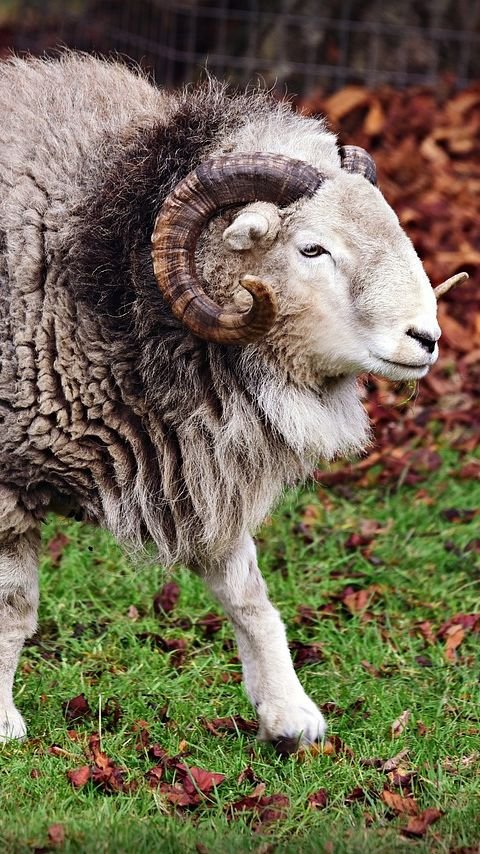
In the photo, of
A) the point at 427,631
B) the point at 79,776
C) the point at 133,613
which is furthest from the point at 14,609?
the point at 427,631

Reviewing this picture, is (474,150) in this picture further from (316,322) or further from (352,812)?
(352,812)

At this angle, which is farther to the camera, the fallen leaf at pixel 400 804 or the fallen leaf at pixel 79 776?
the fallen leaf at pixel 79 776

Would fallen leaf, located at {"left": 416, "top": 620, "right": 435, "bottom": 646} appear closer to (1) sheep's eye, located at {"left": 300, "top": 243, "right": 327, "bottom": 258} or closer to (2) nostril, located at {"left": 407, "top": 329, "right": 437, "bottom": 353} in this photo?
(2) nostril, located at {"left": 407, "top": 329, "right": 437, "bottom": 353}

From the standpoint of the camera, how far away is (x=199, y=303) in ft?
14.1

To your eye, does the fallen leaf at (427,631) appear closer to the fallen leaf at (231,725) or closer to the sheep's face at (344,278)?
the fallen leaf at (231,725)

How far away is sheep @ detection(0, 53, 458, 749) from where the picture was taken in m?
4.33

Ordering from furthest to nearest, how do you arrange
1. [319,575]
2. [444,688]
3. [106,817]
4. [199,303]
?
1. [319,575]
2. [444,688]
3. [199,303]
4. [106,817]

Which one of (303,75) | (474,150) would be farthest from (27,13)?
(474,150)

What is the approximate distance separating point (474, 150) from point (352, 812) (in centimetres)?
813

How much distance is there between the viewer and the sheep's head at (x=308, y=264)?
4262 millimetres

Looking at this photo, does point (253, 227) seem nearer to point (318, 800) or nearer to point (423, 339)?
point (423, 339)

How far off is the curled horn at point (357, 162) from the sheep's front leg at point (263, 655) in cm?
149

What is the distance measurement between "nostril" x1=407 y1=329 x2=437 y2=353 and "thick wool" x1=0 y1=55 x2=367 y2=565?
0.49 m

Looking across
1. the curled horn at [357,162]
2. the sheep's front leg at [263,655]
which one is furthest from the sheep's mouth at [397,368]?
the sheep's front leg at [263,655]
